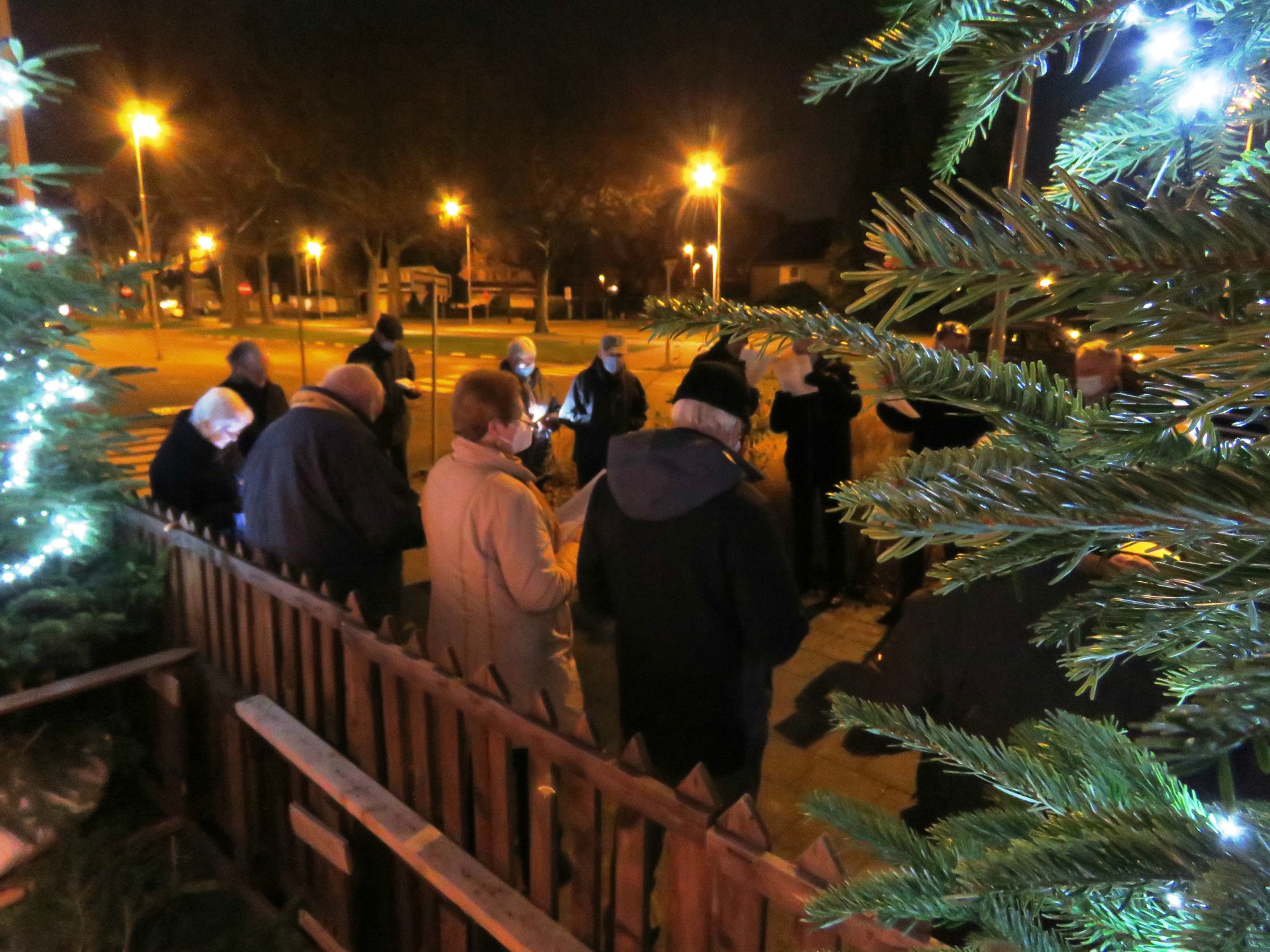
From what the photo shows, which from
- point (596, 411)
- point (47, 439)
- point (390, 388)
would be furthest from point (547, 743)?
point (390, 388)

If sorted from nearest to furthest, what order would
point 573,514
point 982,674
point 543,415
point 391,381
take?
1. point 982,674
2. point 573,514
3. point 391,381
4. point 543,415

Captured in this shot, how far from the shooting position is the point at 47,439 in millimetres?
3322

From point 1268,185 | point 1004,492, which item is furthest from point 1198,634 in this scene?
point 1268,185

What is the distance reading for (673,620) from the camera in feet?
8.54

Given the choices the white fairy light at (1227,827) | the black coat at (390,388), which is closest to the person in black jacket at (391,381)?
the black coat at (390,388)

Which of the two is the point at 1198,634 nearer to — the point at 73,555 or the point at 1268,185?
the point at 1268,185

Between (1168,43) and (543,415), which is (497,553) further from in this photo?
(543,415)

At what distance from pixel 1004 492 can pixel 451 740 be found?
227 cm

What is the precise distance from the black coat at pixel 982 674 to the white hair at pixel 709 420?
76 centimetres

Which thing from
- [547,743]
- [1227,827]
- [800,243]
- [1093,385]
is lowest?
[547,743]

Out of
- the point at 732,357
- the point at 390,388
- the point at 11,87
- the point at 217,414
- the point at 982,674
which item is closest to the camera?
the point at 982,674

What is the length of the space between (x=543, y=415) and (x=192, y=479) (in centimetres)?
366

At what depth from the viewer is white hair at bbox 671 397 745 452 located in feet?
8.64

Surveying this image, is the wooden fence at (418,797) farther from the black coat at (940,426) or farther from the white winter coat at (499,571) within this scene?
the black coat at (940,426)
